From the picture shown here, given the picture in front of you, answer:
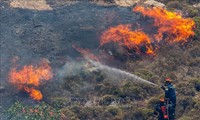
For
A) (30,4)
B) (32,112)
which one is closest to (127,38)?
(30,4)

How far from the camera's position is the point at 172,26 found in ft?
105

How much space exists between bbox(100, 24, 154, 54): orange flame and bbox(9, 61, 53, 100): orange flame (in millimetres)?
5540

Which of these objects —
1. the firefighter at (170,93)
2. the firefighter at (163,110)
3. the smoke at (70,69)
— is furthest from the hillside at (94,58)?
the firefighter at (170,93)

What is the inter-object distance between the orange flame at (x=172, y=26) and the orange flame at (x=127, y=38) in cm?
127

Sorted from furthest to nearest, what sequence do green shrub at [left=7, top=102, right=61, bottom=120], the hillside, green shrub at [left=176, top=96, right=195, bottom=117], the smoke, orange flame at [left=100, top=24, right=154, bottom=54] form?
1. orange flame at [left=100, top=24, right=154, bottom=54]
2. the smoke
3. the hillside
4. green shrub at [left=176, top=96, right=195, bottom=117]
5. green shrub at [left=7, top=102, right=61, bottom=120]

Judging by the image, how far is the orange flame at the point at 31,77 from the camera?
24.7m

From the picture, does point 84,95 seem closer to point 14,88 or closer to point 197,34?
point 14,88

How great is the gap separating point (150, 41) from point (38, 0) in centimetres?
1004

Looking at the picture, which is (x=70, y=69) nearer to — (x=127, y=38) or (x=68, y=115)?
(x=68, y=115)

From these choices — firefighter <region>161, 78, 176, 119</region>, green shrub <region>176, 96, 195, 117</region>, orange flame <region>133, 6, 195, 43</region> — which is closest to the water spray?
green shrub <region>176, 96, 195, 117</region>

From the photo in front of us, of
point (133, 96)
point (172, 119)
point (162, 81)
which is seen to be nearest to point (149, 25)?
point (162, 81)

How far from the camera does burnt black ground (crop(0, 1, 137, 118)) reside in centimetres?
2775

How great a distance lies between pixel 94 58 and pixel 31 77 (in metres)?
5.12

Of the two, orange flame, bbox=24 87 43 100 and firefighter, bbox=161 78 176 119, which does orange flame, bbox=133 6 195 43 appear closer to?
orange flame, bbox=24 87 43 100
